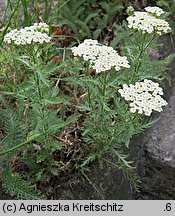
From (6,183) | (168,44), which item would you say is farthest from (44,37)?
(168,44)

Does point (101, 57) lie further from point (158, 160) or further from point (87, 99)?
point (158, 160)

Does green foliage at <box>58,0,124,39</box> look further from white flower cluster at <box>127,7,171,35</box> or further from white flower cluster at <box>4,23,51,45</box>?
white flower cluster at <box>4,23,51,45</box>

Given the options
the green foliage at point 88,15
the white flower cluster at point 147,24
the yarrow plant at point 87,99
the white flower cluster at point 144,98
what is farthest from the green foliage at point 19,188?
the green foliage at point 88,15

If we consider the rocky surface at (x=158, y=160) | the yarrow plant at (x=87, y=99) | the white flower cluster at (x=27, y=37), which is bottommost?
the rocky surface at (x=158, y=160)

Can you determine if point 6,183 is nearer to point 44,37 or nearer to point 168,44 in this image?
point 44,37

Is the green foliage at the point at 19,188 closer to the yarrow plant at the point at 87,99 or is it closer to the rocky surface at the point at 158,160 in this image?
the yarrow plant at the point at 87,99
